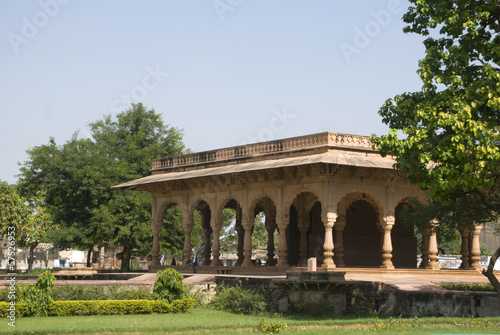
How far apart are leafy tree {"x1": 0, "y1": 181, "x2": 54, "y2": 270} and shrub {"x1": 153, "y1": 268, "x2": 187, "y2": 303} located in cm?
1934

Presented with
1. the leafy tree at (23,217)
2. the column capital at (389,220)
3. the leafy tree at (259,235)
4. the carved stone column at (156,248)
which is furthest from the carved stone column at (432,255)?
the leafy tree at (259,235)

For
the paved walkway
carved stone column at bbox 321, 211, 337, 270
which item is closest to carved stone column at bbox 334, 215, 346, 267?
the paved walkway

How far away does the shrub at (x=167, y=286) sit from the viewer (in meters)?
19.6

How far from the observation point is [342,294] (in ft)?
62.7

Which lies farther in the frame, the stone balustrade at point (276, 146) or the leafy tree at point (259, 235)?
the leafy tree at point (259, 235)

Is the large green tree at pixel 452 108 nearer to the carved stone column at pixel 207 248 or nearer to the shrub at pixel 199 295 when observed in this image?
the shrub at pixel 199 295

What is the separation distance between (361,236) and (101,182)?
1562cm

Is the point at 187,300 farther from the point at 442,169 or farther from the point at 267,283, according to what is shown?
the point at 442,169

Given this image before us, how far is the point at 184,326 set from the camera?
15.1 metres

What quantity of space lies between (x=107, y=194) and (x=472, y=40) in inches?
1022

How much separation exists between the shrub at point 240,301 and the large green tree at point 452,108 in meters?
6.47

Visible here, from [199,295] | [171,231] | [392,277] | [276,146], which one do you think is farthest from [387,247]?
[171,231]

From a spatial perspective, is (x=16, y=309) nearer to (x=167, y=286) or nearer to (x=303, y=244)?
(x=167, y=286)

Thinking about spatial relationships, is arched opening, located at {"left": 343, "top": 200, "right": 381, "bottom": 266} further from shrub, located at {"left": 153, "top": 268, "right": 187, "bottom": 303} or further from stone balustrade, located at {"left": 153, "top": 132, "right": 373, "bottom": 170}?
shrub, located at {"left": 153, "top": 268, "right": 187, "bottom": 303}
